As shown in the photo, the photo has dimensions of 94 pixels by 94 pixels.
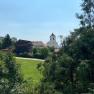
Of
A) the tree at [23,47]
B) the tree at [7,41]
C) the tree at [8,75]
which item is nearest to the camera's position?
the tree at [8,75]

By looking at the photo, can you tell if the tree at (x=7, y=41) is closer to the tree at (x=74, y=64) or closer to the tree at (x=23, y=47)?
the tree at (x=23, y=47)

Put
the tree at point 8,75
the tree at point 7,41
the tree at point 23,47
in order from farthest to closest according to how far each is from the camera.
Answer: the tree at point 7,41 < the tree at point 23,47 < the tree at point 8,75

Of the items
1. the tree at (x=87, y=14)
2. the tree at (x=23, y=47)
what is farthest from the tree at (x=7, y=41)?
the tree at (x=87, y=14)

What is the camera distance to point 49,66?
21.2m

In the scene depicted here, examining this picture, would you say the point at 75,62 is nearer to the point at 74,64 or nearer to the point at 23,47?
the point at 74,64

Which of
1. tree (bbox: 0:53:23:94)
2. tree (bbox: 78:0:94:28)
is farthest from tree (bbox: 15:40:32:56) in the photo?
tree (bbox: 0:53:23:94)

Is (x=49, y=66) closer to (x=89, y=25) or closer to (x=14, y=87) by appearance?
(x=89, y=25)

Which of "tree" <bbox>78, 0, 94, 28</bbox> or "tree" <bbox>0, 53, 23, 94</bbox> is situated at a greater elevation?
"tree" <bbox>78, 0, 94, 28</bbox>

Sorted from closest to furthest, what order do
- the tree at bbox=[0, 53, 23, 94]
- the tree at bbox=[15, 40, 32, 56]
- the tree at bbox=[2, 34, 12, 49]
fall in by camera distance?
the tree at bbox=[0, 53, 23, 94] < the tree at bbox=[15, 40, 32, 56] < the tree at bbox=[2, 34, 12, 49]

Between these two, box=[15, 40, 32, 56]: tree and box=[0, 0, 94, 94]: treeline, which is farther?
box=[15, 40, 32, 56]: tree

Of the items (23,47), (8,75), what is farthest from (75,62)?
(23,47)

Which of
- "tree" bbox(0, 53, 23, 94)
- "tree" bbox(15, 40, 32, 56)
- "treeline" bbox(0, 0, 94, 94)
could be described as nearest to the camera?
"tree" bbox(0, 53, 23, 94)

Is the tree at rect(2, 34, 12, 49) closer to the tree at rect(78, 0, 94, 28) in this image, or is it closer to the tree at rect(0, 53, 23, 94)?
the tree at rect(78, 0, 94, 28)

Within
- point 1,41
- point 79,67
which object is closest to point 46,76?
point 79,67
